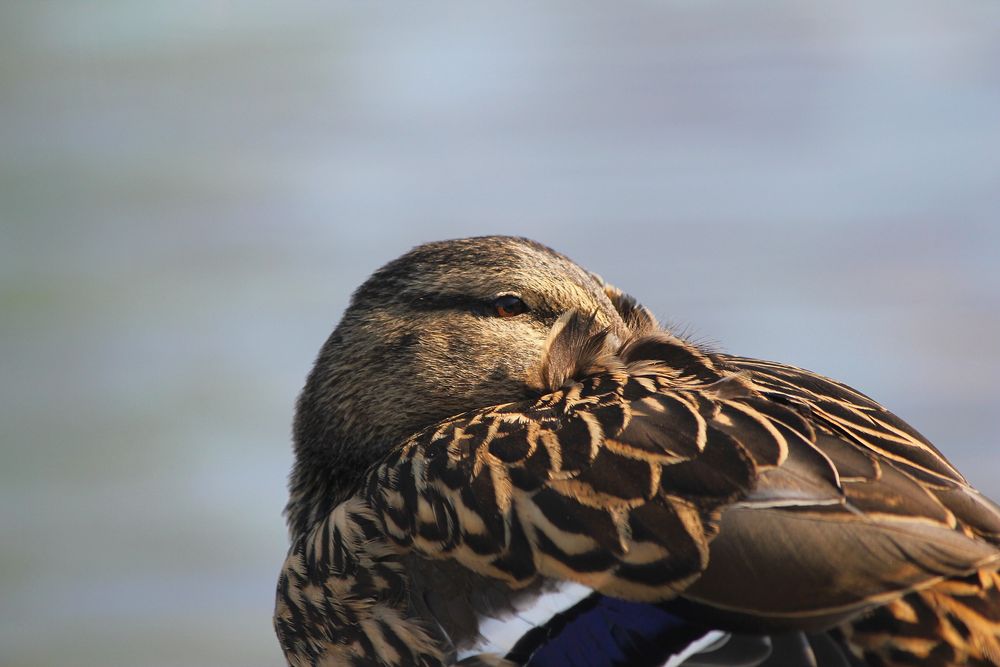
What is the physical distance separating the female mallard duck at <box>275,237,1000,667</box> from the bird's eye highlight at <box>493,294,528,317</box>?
12 mm

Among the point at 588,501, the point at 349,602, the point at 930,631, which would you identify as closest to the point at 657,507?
the point at 588,501

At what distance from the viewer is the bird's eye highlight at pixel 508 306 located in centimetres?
435

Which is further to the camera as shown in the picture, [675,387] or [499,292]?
[499,292]

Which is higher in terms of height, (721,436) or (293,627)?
(721,436)

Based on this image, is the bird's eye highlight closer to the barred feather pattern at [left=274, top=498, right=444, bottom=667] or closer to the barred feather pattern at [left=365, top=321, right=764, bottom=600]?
the barred feather pattern at [left=365, top=321, right=764, bottom=600]

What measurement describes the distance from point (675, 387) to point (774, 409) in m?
0.34

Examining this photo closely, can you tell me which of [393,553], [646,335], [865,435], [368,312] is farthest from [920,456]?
[368,312]

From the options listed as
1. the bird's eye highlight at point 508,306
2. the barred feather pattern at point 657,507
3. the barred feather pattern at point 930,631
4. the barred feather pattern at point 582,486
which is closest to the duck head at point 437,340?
the bird's eye highlight at point 508,306

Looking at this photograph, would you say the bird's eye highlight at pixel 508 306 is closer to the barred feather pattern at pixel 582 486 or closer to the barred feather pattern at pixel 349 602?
the barred feather pattern at pixel 582 486

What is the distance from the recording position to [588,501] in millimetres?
3355

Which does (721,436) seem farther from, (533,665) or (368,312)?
(368,312)

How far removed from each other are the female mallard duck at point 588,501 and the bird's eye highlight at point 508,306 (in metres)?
0.01

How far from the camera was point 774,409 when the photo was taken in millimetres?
3574

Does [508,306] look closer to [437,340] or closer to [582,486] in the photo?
[437,340]
